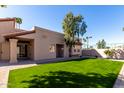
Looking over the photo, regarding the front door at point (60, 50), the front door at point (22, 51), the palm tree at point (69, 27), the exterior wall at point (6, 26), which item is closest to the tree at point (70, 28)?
the palm tree at point (69, 27)

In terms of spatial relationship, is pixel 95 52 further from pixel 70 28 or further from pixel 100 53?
pixel 70 28

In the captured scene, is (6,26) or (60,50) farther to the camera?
(60,50)

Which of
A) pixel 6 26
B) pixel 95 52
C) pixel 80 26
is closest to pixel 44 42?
pixel 6 26

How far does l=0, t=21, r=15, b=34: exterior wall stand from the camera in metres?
19.1

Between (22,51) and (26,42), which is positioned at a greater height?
(26,42)

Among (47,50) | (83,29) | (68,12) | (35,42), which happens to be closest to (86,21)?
(83,29)

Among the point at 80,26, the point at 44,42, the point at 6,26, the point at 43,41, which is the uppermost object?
the point at 80,26

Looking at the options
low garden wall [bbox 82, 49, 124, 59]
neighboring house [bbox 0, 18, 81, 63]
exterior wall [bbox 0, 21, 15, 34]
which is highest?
exterior wall [bbox 0, 21, 15, 34]

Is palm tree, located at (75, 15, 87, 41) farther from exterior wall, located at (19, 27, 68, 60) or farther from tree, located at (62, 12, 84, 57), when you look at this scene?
exterior wall, located at (19, 27, 68, 60)

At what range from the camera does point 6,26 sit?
19.5 metres

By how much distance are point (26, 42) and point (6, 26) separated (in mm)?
3287

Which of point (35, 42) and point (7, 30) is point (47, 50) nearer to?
point (35, 42)

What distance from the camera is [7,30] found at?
63.9 feet

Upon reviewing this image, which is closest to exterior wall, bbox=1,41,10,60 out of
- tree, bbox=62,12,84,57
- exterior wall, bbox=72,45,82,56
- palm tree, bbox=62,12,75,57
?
tree, bbox=62,12,84,57
